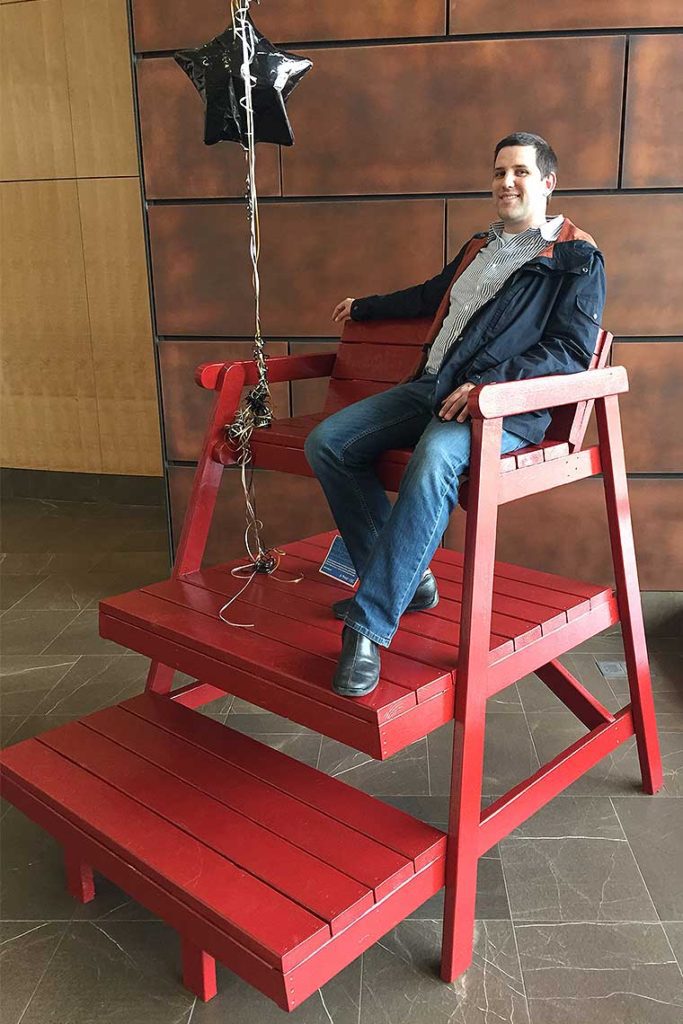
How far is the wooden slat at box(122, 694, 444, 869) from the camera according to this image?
1.66 m

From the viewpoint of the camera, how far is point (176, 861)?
1.59 metres

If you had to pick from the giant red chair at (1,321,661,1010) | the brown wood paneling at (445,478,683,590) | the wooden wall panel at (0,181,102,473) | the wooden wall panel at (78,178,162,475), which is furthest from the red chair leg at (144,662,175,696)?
the wooden wall panel at (0,181,102,473)

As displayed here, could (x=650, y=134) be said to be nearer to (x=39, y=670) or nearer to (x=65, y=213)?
(x=39, y=670)

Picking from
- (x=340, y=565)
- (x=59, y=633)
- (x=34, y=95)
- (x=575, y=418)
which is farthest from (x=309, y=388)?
(x=34, y=95)

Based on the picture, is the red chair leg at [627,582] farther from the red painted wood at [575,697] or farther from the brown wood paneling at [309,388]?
the brown wood paneling at [309,388]

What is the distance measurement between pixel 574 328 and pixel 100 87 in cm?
353

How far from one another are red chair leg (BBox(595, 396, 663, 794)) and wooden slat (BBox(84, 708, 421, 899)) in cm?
91

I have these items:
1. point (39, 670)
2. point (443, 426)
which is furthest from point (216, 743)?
point (39, 670)

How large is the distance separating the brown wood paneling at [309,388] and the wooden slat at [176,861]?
1731 mm

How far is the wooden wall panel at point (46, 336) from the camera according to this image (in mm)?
4730

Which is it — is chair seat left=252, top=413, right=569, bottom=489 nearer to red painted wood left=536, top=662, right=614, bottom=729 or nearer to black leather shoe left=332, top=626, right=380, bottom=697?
black leather shoe left=332, top=626, right=380, bottom=697

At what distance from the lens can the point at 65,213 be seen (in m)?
4.68

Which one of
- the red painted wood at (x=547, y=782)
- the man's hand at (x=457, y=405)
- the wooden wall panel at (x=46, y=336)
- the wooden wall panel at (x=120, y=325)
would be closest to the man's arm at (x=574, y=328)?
the man's hand at (x=457, y=405)

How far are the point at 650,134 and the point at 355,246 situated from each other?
1.05 m
